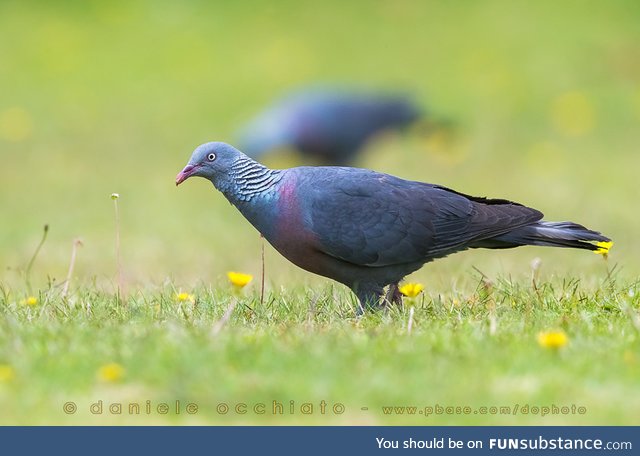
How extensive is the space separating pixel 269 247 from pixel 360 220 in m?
4.28

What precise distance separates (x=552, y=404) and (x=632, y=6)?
564 inches

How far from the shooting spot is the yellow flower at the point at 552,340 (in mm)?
3742

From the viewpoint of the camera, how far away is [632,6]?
16578 mm

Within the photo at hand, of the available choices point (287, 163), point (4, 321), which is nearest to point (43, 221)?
point (287, 163)

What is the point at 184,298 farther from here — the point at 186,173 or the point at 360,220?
the point at 360,220

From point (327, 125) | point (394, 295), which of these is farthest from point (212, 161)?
point (327, 125)

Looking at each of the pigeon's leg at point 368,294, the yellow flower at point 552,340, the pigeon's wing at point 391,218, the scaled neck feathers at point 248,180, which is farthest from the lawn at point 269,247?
the scaled neck feathers at point 248,180

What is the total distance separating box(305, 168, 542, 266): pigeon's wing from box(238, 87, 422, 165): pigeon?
19.3 ft

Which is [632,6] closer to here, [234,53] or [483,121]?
[483,121]

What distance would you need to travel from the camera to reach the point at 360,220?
485cm

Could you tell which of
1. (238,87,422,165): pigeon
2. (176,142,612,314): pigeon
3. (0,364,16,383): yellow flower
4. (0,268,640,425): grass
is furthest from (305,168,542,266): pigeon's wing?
(238,87,422,165): pigeon

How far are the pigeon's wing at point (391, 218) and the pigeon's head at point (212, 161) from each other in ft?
1.28

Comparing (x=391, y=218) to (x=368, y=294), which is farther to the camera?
(x=368, y=294)

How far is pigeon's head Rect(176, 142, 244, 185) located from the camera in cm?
488
